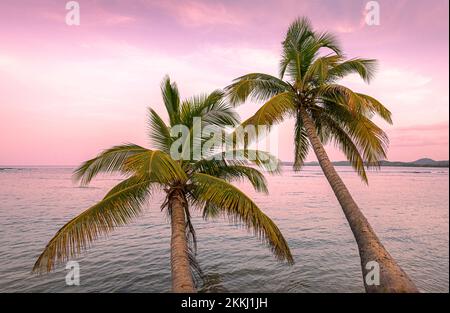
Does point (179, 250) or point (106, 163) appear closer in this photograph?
point (179, 250)

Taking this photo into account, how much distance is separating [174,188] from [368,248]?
5127 millimetres

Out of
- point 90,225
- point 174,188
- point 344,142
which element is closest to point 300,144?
point 344,142

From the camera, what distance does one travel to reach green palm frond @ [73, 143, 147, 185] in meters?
7.11

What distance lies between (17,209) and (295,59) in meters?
32.3

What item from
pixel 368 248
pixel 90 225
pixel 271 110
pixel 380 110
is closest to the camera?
pixel 90 225

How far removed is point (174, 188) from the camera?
22.4 ft

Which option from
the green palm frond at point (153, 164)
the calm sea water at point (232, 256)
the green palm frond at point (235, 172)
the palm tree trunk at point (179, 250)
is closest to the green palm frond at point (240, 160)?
the green palm frond at point (235, 172)

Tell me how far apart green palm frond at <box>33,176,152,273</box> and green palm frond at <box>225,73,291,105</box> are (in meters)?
4.76

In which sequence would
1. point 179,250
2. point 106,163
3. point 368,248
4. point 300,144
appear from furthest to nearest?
point 300,144
point 106,163
point 368,248
point 179,250

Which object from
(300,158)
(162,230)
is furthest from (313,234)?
(162,230)

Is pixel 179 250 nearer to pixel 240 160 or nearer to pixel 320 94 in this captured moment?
pixel 240 160

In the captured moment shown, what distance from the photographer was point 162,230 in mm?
19359

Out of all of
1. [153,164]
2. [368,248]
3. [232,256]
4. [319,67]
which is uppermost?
[319,67]

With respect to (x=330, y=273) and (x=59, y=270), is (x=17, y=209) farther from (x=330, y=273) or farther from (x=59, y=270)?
(x=330, y=273)
